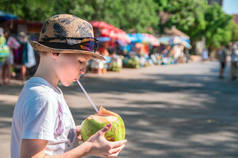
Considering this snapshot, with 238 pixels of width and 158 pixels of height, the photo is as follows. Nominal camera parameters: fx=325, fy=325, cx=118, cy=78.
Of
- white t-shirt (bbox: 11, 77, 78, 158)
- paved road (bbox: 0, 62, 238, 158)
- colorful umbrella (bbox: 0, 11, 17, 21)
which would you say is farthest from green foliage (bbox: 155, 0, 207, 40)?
white t-shirt (bbox: 11, 77, 78, 158)

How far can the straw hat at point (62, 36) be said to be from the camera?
1508mm

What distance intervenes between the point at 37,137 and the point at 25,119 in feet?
0.32

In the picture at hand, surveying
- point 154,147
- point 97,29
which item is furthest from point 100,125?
point 97,29

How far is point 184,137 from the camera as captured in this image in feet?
19.0

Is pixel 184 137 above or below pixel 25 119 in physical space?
below

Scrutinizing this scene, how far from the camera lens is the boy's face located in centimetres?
154

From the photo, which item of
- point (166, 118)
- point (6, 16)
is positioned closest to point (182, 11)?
point (6, 16)

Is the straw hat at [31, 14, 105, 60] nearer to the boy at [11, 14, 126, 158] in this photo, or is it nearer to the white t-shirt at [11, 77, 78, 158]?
the boy at [11, 14, 126, 158]

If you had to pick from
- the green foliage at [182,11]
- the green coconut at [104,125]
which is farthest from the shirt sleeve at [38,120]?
the green foliage at [182,11]

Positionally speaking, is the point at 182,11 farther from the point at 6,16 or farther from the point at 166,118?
the point at 166,118

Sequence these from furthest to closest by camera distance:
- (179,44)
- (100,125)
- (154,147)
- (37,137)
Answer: (179,44) → (154,147) → (100,125) → (37,137)

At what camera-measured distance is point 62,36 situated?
1.51m

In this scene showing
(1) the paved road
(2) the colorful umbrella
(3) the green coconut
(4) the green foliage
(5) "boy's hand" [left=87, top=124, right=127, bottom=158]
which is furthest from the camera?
(4) the green foliage

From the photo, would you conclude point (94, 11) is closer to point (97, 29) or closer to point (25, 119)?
point (97, 29)
